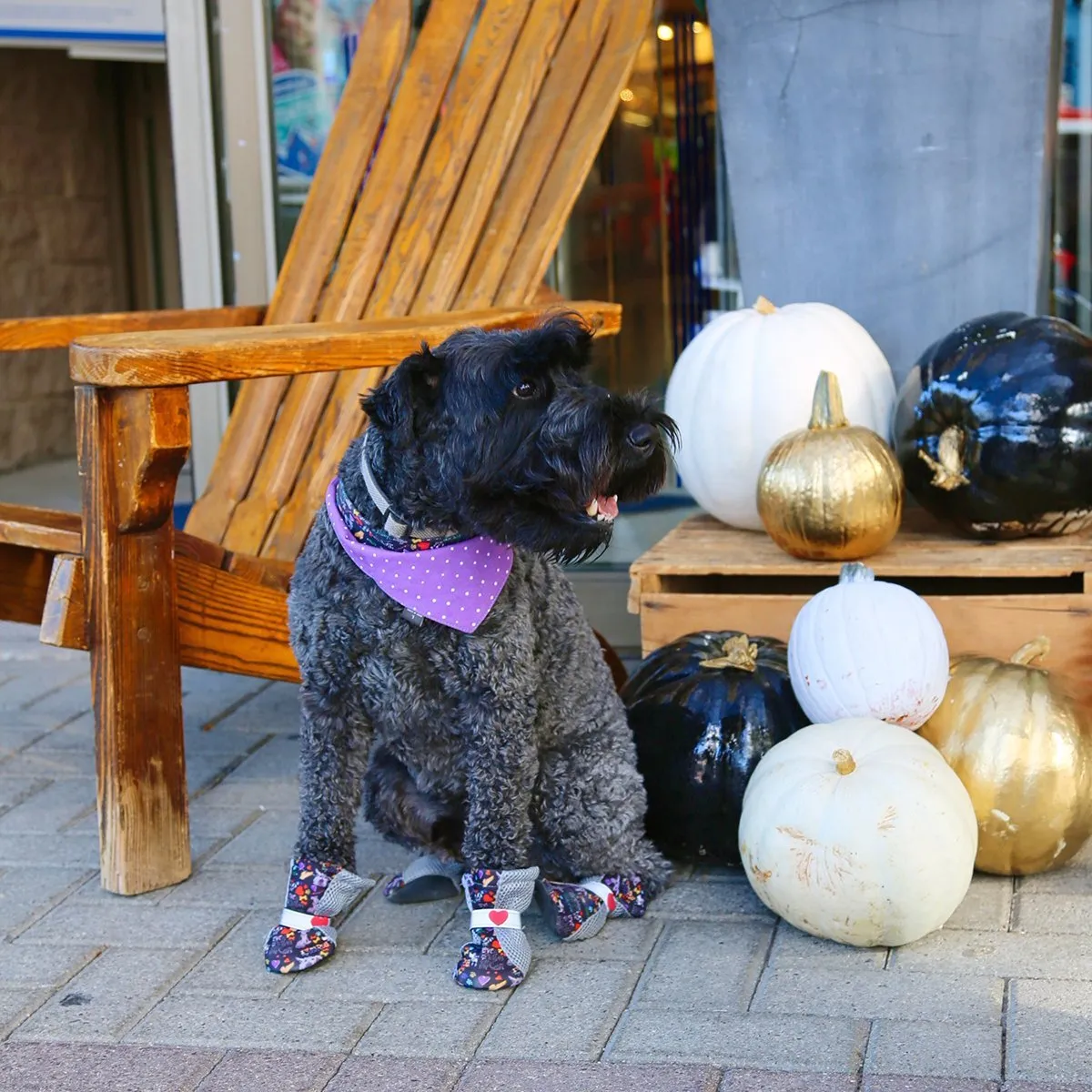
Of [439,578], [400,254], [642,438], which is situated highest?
[400,254]

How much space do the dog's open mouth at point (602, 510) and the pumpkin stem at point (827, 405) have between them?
3.93 ft

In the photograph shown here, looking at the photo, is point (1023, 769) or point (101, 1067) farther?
point (1023, 769)

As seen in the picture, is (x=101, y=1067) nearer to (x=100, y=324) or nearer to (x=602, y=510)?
(x=602, y=510)

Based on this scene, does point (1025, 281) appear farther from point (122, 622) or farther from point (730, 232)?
point (122, 622)

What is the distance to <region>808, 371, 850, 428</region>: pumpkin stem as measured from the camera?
3508 mm

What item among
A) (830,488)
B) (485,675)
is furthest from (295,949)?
(830,488)

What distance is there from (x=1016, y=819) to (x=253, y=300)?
3191 millimetres

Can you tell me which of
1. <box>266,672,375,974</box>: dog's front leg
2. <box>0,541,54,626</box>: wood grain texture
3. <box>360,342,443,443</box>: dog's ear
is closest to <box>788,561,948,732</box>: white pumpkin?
<box>266,672,375,974</box>: dog's front leg

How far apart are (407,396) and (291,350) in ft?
1.96

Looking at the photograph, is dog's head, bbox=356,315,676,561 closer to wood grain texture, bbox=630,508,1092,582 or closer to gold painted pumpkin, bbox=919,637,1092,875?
gold painted pumpkin, bbox=919,637,1092,875

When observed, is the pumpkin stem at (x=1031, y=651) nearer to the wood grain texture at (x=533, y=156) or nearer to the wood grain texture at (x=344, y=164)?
the wood grain texture at (x=533, y=156)

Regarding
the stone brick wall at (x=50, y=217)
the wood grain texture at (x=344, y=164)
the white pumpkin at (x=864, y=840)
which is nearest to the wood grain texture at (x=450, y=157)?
the wood grain texture at (x=344, y=164)

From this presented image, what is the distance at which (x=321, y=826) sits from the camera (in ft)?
8.85

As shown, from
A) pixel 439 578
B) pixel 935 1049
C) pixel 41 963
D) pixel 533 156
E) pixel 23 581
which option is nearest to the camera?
pixel 935 1049
